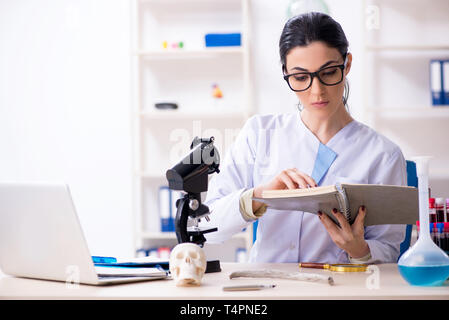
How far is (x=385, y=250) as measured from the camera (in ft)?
5.08

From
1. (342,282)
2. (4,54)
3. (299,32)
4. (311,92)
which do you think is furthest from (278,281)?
(4,54)

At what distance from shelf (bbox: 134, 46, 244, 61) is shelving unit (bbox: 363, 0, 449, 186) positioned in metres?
0.89

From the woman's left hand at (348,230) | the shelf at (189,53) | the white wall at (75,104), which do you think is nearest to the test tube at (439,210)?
the woman's left hand at (348,230)

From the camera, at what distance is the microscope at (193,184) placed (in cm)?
126

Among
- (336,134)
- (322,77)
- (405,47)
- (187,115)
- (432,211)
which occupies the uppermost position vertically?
(405,47)

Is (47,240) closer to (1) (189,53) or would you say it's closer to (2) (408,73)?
(1) (189,53)

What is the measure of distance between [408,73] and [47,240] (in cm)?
300

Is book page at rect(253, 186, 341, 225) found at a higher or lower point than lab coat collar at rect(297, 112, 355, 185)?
lower

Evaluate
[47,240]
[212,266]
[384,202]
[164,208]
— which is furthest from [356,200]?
[164,208]

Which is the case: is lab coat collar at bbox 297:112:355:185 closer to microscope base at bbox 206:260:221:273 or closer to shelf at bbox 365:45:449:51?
microscope base at bbox 206:260:221:273

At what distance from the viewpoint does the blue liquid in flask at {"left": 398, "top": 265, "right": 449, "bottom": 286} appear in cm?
107

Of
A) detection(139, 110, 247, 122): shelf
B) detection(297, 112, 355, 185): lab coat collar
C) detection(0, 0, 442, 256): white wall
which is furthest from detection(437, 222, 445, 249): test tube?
detection(0, 0, 442, 256): white wall

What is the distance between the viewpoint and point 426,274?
1069 millimetres

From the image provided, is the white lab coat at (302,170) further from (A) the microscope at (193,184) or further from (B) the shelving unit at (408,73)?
(B) the shelving unit at (408,73)
